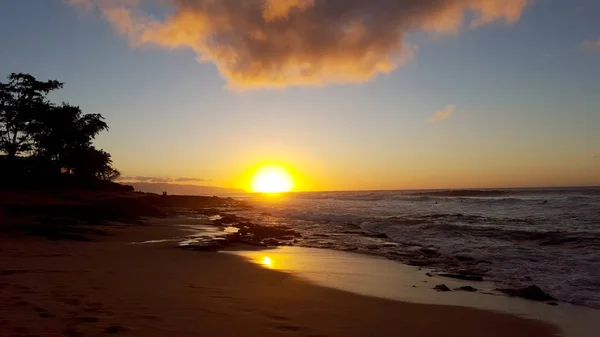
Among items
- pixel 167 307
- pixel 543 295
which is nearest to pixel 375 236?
pixel 543 295

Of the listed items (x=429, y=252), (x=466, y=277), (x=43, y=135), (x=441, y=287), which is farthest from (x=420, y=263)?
(x=43, y=135)

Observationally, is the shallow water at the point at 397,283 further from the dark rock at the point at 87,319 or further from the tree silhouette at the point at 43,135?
the tree silhouette at the point at 43,135

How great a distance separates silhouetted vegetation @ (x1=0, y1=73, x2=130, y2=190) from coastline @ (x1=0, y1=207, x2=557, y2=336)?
1370 inches

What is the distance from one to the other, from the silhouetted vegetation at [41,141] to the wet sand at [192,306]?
114 ft

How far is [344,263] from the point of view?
1213cm

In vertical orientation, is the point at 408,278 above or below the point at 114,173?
below

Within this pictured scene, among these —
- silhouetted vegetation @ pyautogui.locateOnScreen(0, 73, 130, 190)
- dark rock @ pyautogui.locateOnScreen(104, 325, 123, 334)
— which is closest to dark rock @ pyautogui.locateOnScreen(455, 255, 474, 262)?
dark rock @ pyautogui.locateOnScreen(104, 325, 123, 334)

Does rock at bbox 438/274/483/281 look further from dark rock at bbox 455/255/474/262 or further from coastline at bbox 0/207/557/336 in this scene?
coastline at bbox 0/207/557/336

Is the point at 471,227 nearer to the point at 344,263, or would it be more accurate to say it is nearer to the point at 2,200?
the point at 344,263

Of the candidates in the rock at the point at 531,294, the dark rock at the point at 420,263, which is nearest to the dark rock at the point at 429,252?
the dark rock at the point at 420,263

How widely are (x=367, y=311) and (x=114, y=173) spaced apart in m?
60.2

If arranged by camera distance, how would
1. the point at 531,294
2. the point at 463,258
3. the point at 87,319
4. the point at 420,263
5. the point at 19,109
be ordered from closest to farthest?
the point at 87,319, the point at 531,294, the point at 420,263, the point at 463,258, the point at 19,109

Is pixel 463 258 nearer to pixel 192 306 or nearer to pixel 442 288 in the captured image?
pixel 442 288

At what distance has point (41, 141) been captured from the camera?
41.1 meters
